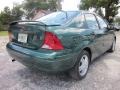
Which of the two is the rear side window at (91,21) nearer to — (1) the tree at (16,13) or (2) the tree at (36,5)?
(1) the tree at (16,13)

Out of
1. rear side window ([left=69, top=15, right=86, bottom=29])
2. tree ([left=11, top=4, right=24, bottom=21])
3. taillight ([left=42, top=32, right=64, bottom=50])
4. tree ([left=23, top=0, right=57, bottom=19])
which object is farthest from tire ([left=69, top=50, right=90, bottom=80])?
tree ([left=23, top=0, right=57, bottom=19])

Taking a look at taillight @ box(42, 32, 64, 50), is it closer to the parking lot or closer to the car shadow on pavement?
the car shadow on pavement

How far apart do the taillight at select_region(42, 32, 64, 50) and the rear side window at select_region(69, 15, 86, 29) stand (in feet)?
1.79

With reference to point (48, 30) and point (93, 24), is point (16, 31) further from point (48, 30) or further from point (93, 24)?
point (93, 24)

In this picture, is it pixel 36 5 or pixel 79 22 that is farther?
pixel 36 5

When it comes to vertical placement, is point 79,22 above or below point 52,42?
above

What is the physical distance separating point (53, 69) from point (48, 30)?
0.67 m

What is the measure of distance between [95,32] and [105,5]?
819 inches

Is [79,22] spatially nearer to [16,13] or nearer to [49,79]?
[49,79]

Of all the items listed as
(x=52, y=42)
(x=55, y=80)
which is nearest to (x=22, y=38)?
(x=52, y=42)

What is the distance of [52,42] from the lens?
2643mm

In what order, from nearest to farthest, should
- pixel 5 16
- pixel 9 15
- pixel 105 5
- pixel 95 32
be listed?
pixel 95 32 < pixel 105 5 < pixel 5 16 < pixel 9 15

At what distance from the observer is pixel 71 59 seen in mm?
2844

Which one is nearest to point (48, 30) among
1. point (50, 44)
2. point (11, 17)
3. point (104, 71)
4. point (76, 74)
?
point (50, 44)
